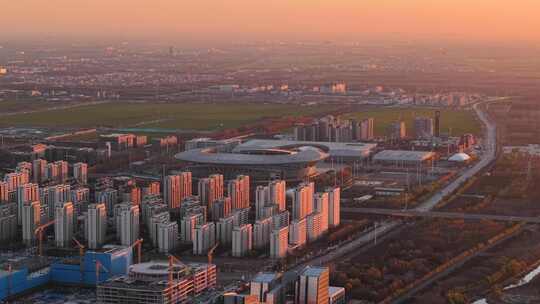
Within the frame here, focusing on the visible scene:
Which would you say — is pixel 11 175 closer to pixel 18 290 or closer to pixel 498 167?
pixel 18 290

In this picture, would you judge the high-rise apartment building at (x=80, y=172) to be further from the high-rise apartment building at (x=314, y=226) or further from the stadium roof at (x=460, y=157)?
the stadium roof at (x=460, y=157)

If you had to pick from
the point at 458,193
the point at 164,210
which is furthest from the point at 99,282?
the point at 458,193

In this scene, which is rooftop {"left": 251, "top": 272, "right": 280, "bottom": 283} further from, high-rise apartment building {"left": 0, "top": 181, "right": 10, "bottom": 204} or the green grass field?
the green grass field

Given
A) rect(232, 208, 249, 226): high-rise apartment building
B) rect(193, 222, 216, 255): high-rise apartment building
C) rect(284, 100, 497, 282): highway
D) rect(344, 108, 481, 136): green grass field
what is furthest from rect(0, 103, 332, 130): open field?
rect(193, 222, 216, 255): high-rise apartment building

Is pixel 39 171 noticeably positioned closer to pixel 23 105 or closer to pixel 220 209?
pixel 220 209

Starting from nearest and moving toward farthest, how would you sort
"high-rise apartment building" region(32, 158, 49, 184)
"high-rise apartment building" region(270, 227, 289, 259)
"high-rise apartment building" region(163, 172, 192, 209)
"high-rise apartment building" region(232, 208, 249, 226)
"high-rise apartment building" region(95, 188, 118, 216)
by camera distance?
"high-rise apartment building" region(270, 227, 289, 259), "high-rise apartment building" region(232, 208, 249, 226), "high-rise apartment building" region(95, 188, 118, 216), "high-rise apartment building" region(163, 172, 192, 209), "high-rise apartment building" region(32, 158, 49, 184)

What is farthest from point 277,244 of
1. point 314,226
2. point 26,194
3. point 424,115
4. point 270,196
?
point 424,115
